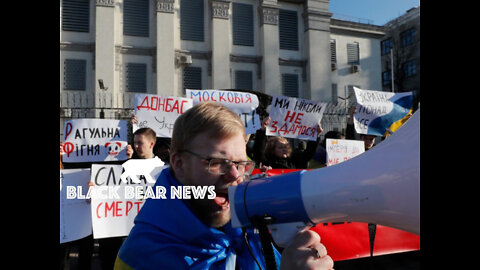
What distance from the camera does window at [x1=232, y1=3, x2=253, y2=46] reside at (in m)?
20.6

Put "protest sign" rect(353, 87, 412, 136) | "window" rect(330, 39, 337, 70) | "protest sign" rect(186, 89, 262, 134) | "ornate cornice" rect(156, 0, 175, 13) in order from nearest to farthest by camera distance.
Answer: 1. "protest sign" rect(186, 89, 262, 134)
2. "protest sign" rect(353, 87, 412, 136)
3. "ornate cornice" rect(156, 0, 175, 13)
4. "window" rect(330, 39, 337, 70)

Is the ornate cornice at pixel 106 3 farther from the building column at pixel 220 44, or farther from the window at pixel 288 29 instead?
the window at pixel 288 29

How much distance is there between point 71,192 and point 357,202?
3.99 meters

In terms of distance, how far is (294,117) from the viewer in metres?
6.27

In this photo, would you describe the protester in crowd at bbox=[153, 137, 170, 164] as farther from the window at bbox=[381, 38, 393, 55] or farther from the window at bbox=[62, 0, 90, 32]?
the window at bbox=[381, 38, 393, 55]

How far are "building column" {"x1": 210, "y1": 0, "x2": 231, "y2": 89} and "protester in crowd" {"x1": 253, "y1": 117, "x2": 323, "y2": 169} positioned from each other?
49.1 ft

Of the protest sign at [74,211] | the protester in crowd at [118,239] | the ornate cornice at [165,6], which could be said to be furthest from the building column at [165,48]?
the protest sign at [74,211]

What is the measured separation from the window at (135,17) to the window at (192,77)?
3082 millimetres

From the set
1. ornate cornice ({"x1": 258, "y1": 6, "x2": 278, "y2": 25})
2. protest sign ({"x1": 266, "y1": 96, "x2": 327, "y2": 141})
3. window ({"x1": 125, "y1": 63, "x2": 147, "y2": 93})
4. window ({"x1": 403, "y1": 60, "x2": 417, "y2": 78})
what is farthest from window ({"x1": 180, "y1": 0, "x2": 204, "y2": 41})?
protest sign ({"x1": 266, "y1": 96, "x2": 327, "y2": 141})

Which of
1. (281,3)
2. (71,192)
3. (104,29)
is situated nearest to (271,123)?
(71,192)

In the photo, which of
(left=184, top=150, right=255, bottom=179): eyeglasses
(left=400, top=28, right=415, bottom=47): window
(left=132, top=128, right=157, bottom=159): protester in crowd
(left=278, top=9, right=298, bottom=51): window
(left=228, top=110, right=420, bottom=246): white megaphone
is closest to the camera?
(left=228, top=110, right=420, bottom=246): white megaphone

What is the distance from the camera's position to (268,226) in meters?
1.11
